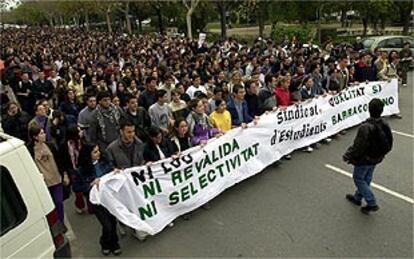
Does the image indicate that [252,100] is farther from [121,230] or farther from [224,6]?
[224,6]

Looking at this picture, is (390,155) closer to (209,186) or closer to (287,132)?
(287,132)

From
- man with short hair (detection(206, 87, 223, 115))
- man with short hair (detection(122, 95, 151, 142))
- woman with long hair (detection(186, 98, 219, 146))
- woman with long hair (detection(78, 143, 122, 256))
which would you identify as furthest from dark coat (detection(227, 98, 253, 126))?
woman with long hair (detection(78, 143, 122, 256))

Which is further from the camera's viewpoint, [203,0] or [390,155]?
[203,0]

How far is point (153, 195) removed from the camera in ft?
18.3

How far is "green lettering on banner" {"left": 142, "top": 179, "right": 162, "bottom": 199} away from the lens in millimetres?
5484

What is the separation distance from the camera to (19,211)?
3.44 metres

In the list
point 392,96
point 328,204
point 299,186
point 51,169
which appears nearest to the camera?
point 51,169

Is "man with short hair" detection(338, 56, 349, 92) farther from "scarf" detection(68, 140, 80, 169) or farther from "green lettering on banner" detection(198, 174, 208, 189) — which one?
"scarf" detection(68, 140, 80, 169)

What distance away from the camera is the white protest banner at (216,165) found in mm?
5313

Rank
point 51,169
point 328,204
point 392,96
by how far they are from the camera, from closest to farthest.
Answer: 1. point 51,169
2. point 328,204
3. point 392,96

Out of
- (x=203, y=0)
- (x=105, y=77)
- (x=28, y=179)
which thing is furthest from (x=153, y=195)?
(x=203, y=0)

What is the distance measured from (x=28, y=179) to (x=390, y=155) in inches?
258

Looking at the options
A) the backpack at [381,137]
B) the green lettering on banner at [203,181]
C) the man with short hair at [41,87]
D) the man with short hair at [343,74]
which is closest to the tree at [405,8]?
the man with short hair at [343,74]

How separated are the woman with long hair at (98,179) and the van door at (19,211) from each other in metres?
1.53
